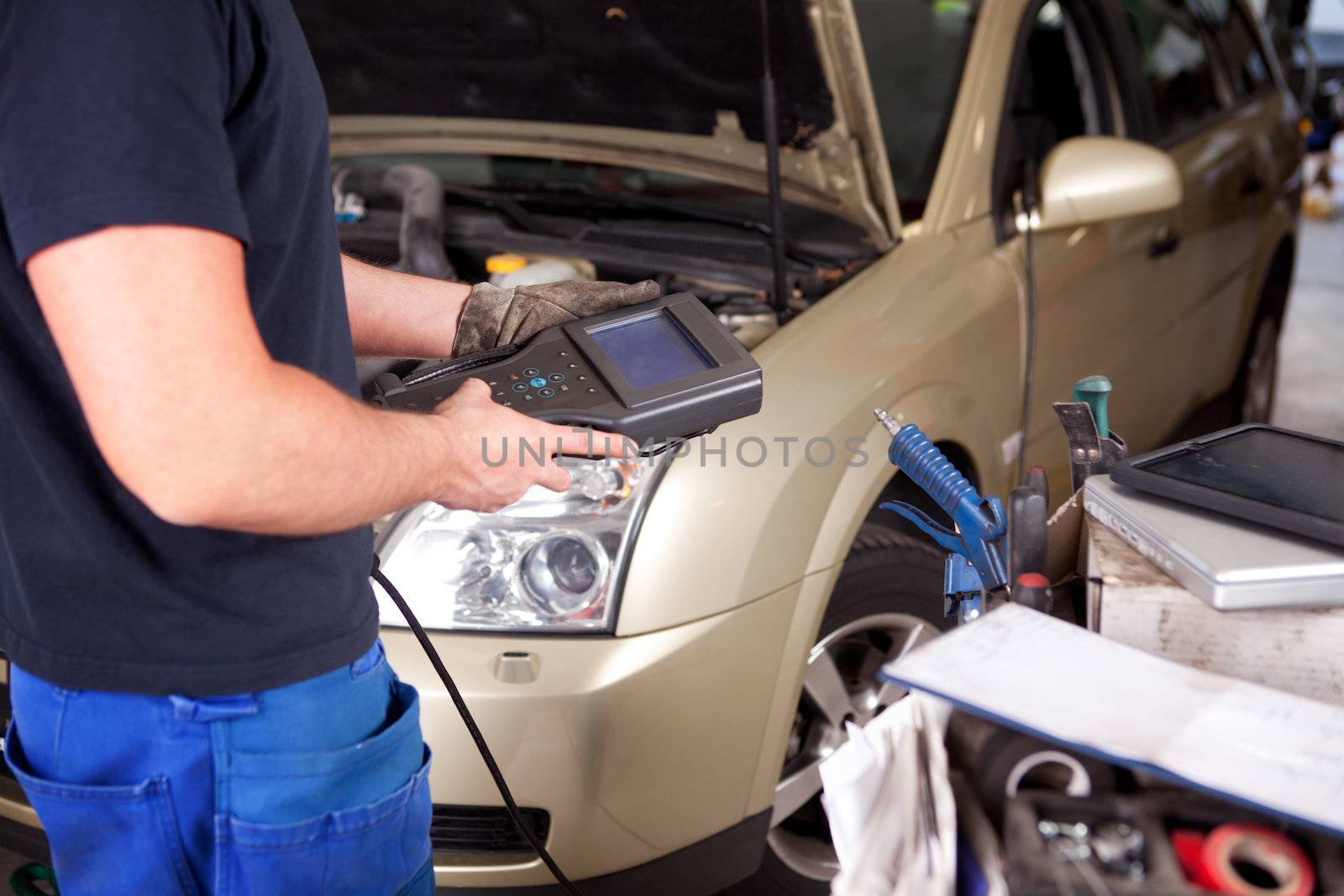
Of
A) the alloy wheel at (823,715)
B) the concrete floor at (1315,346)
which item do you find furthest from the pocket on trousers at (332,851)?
the concrete floor at (1315,346)

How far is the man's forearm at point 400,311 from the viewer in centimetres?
135

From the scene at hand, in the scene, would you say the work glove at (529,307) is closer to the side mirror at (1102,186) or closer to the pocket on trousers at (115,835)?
the pocket on trousers at (115,835)

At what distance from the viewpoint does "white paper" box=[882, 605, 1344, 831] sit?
2.35 feet

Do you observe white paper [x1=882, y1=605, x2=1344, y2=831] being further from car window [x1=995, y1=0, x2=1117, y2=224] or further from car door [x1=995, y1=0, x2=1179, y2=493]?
car window [x1=995, y1=0, x2=1117, y2=224]

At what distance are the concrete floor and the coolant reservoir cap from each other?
2027mm

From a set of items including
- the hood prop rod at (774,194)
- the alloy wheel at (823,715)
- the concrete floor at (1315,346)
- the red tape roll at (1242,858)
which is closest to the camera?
the red tape roll at (1242,858)

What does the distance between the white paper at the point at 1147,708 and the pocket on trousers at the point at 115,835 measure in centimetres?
62

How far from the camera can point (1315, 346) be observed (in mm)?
4910

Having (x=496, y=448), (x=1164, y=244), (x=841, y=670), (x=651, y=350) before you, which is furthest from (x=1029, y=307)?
(x=496, y=448)

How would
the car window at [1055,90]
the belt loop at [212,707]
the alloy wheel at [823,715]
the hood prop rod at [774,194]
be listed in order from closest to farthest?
the belt loop at [212,707] < the alloy wheel at [823,715] < the hood prop rod at [774,194] < the car window at [1055,90]

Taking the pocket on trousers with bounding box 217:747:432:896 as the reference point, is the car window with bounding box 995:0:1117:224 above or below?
above

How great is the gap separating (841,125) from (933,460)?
1105mm

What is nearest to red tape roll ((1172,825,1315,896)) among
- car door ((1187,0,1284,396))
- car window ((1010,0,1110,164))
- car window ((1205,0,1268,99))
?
car window ((1010,0,1110,164))

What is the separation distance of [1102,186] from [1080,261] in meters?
0.26
